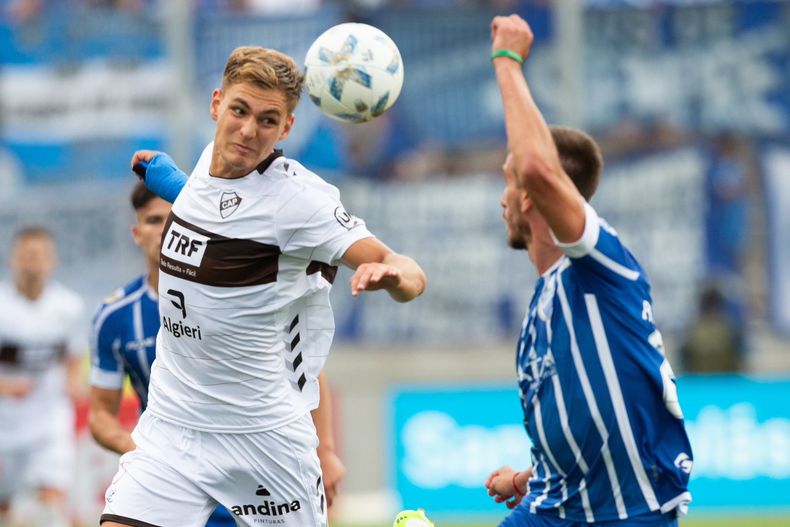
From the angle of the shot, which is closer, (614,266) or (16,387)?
(614,266)

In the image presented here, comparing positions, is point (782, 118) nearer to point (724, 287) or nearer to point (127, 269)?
point (724, 287)

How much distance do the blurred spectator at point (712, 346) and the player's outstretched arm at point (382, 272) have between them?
10.5m

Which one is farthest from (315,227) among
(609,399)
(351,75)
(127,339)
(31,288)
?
(31,288)

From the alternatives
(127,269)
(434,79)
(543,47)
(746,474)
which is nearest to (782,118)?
(543,47)

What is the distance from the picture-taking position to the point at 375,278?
4.98m

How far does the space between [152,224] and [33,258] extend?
512 centimetres

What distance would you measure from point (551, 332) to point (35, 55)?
13.5 metres

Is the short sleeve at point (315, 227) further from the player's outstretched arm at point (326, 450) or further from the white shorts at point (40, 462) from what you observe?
the white shorts at point (40, 462)

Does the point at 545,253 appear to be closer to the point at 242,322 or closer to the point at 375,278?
the point at 375,278

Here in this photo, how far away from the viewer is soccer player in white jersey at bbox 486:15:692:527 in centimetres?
528

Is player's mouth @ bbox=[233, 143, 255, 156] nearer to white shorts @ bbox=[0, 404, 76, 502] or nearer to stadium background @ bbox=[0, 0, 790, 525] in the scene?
white shorts @ bbox=[0, 404, 76, 502]

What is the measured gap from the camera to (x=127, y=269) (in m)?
17.3

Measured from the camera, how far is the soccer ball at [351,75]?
19.2ft

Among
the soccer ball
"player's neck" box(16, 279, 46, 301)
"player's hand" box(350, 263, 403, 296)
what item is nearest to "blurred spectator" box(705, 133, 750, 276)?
"player's neck" box(16, 279, 46, 301)
